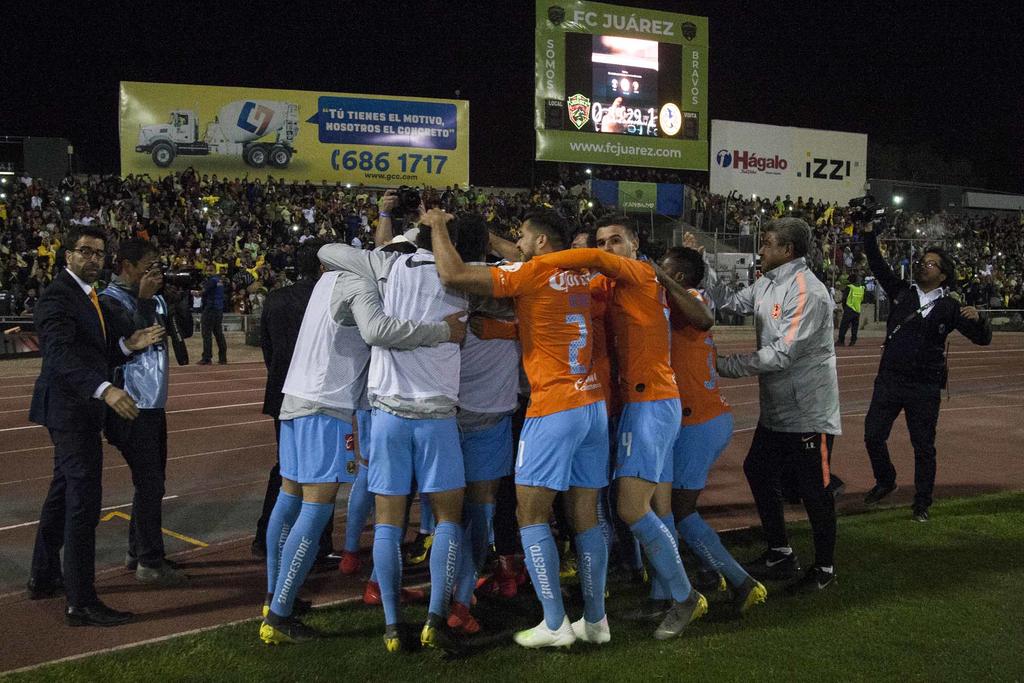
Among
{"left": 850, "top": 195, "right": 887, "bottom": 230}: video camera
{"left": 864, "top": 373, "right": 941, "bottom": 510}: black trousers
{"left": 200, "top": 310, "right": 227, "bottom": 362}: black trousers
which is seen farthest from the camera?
{"left": 200, "top": 310, "right": 227, "bottom": 362}: black trousers

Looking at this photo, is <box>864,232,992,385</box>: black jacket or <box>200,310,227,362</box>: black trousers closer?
<box>864,232,992,385</box>: black jacket

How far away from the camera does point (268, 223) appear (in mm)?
27500

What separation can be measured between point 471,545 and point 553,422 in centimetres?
91

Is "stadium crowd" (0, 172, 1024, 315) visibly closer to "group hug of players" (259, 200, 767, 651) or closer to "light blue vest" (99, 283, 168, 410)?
"light blue vest" (99, 283, 168, 410)

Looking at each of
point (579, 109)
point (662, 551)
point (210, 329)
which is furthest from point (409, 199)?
point (579, 109)

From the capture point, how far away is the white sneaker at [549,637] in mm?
4008

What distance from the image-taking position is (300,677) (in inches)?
149

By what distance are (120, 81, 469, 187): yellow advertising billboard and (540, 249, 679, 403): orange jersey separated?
1178 inches

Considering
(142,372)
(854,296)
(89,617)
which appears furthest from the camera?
(854,296)

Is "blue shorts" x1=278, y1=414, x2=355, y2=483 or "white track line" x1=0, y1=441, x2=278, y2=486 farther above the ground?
"blue shorts" x1=278, y1=414, x2=355, y2=483

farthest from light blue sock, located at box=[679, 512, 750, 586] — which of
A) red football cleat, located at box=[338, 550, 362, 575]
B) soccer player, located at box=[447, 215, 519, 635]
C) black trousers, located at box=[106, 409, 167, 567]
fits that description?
black trousers, located at box=[106, 409, 167, 567]

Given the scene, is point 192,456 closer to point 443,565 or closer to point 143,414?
point 143,414

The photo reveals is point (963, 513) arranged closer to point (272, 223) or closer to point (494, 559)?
point (494, 559)

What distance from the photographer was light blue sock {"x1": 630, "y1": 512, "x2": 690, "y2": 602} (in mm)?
4117
